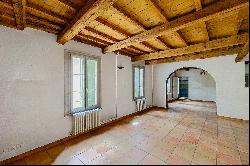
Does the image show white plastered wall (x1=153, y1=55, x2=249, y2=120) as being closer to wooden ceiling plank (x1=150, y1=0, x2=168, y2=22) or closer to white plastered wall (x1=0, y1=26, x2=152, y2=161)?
wooden ceiling plank (x1=150, y1=0, x2=168, y2=22)

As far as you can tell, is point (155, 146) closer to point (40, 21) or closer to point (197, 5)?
point (197, 5)

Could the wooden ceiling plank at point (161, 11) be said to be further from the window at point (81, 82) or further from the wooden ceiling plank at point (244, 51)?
the window at point (81, 82)

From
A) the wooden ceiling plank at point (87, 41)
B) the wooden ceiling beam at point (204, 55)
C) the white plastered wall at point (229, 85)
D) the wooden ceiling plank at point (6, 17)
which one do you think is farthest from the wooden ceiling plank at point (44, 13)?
the white plastered wall at point (229, 85)

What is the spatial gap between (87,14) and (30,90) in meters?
2.29

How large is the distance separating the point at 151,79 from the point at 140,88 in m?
1.24

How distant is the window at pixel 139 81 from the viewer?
7539mm

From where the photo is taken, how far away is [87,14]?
8.26 feet

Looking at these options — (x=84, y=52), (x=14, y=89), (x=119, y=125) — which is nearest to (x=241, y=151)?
(x=119, y=125)

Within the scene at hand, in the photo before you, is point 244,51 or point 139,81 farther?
point 139,81

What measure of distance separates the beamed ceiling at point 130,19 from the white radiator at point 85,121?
2.18m

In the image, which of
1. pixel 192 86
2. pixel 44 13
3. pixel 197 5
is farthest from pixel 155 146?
pixel 192 86

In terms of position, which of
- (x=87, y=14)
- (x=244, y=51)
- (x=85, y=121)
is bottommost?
(x=85, y=121)

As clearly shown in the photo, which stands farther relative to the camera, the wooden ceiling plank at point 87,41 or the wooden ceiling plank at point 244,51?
the wooden ceiling plank at point 87,41

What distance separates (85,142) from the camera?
3.93 meters
